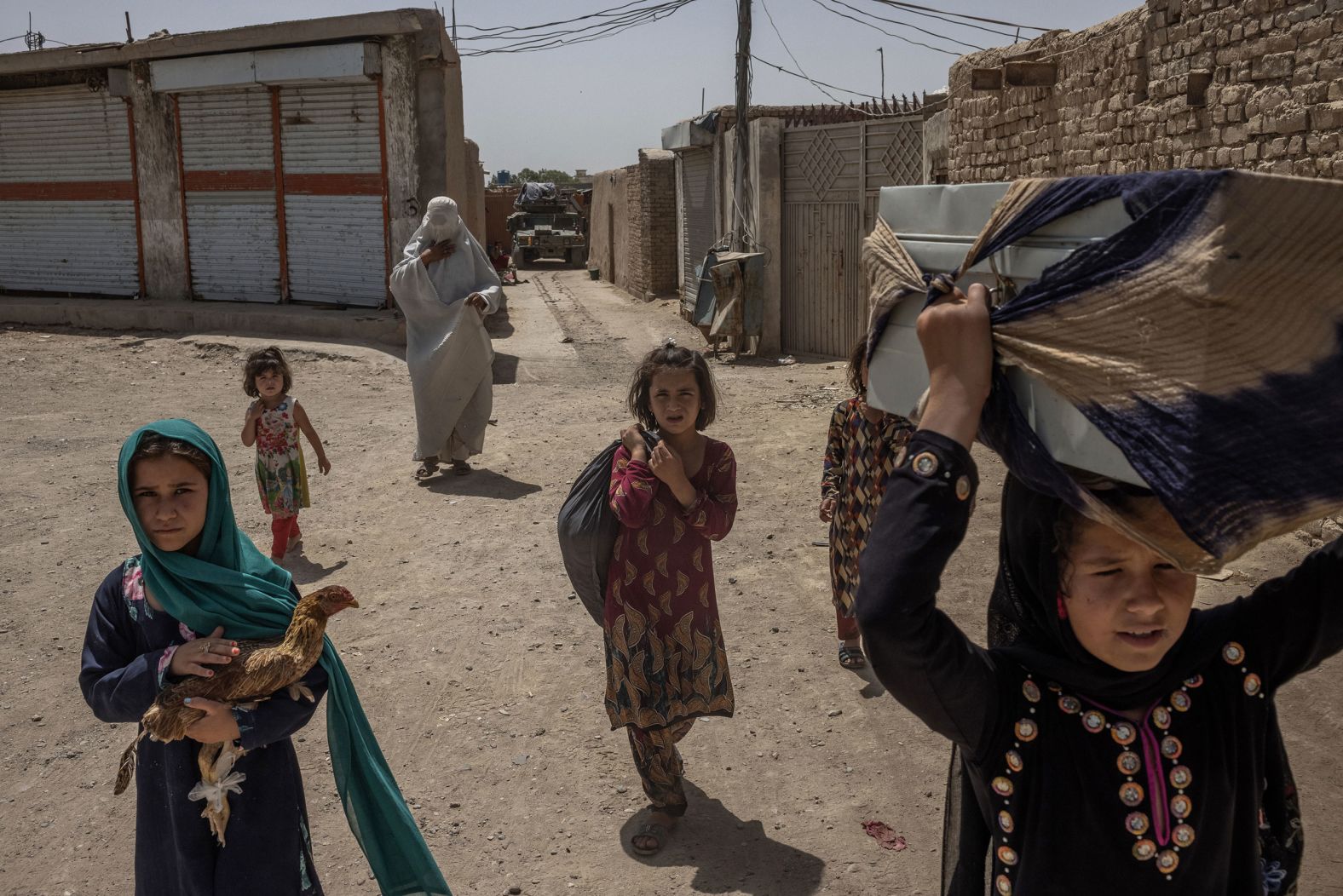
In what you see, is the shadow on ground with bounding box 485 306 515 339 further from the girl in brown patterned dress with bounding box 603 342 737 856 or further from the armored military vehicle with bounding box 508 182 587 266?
the armored military vehicle with bounding box 508 182 587 266

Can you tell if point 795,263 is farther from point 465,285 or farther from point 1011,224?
point 1011,224

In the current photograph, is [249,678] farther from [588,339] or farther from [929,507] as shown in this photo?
[588,339]

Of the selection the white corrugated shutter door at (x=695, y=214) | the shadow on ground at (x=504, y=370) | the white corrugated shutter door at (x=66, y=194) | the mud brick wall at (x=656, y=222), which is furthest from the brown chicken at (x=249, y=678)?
the mud brick wall at (x=656, y=222)

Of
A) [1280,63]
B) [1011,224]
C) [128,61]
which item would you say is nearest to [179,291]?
[128,61]

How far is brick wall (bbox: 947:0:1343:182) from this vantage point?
478 cm

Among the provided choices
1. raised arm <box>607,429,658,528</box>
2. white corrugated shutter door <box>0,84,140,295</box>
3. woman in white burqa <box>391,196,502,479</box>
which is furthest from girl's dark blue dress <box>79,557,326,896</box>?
white corrugated shutter door <box>0,84,140,295</box>

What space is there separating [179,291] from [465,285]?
870 cm

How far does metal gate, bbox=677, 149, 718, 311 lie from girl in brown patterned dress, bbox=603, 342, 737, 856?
39.7ft

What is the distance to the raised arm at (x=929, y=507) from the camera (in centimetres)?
125

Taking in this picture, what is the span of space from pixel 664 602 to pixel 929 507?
7.10 feet

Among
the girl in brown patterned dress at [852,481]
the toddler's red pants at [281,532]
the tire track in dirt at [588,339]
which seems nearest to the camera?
the girl in brown patterned dress at [852,481]

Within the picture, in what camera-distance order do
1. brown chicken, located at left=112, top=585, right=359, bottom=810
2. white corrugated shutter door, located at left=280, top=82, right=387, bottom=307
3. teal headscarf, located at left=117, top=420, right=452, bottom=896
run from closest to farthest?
brown chicken, located at left=112, top=585, right=359, bottom=810 → teal headscarf, located at left=117, top=420, right=452, bottom=896 → white corrugated shutter door, located at left=280, top=82, right=387, bottom=307

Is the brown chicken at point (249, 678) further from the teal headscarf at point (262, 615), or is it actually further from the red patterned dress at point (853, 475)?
the red patterned dress at point (853, 475)

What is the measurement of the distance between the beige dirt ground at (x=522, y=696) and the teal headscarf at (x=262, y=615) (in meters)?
0.64
